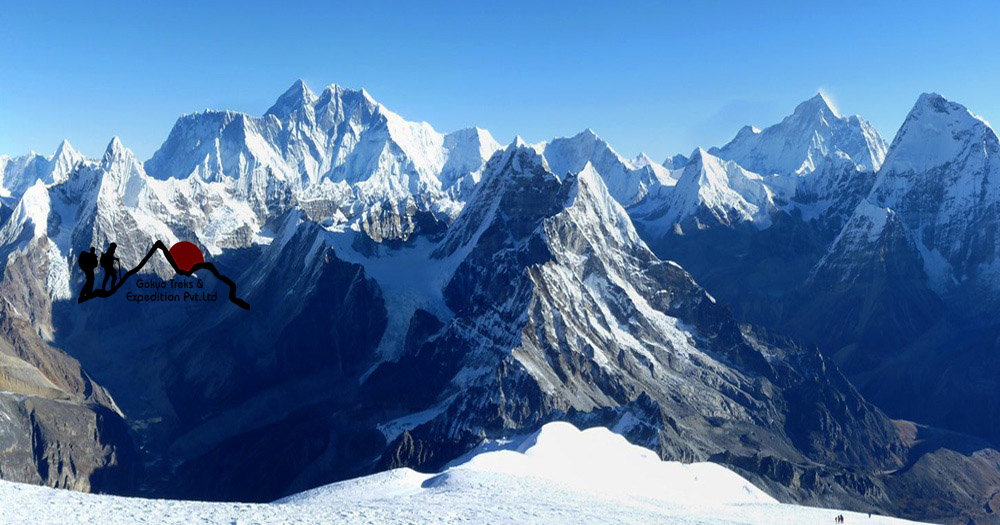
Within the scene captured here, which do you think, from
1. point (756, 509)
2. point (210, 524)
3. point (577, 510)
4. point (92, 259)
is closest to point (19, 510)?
point (210, 524)

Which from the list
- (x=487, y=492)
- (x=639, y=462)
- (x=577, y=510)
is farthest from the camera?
(x=639, y=462)

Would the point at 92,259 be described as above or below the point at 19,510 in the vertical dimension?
above

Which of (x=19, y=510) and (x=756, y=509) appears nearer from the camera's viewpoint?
(x=19, y=510)

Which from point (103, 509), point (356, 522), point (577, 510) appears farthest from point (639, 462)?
point (103, 509)

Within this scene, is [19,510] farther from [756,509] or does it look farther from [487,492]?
[756,509]

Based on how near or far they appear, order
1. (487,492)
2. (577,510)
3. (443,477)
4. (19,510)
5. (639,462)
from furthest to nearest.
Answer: (639,462) < (443,477) < (487,492) < (577,510) < (19,510)

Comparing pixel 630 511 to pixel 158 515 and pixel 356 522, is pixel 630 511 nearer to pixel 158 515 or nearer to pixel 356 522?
pixel 356 522
